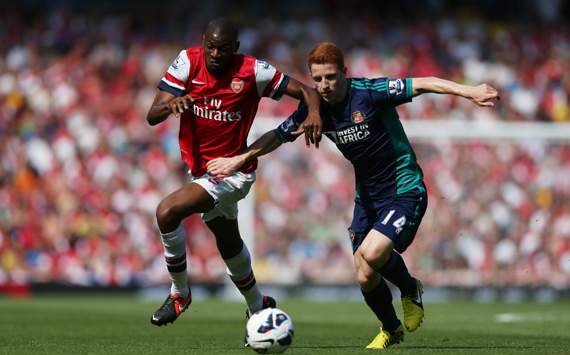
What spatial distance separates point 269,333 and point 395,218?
168 cm

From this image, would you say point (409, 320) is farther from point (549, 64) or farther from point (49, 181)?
point (549, 64)

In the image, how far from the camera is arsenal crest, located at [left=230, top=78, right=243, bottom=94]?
9.70 metres

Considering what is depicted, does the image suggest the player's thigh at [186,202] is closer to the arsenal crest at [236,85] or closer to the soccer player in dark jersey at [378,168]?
the soccer player in dark jersey at [378,168]

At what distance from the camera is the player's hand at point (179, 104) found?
8.81 meters

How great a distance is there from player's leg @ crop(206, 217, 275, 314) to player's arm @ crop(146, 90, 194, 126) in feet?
4.17

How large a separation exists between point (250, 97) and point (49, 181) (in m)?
11.7

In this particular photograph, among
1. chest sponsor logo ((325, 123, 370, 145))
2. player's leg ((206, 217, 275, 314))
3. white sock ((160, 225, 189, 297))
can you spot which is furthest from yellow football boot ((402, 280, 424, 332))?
white sock ((160, 225, 189, 297))

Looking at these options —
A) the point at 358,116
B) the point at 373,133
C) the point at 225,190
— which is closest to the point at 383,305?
the point at 373,133

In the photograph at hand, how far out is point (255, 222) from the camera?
1998cm

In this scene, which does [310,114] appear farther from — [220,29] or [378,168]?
[220,29]

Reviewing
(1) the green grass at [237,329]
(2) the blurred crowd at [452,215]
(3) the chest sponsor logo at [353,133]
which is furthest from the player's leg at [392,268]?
(2) the blurred crowd at [452,215]

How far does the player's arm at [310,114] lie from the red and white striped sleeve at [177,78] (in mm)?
899

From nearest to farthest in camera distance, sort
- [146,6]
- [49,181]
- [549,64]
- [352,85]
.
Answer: [352,85], [49,181], [549,64], [146,6]

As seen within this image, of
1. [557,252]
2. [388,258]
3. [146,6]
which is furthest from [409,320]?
[146,6]
